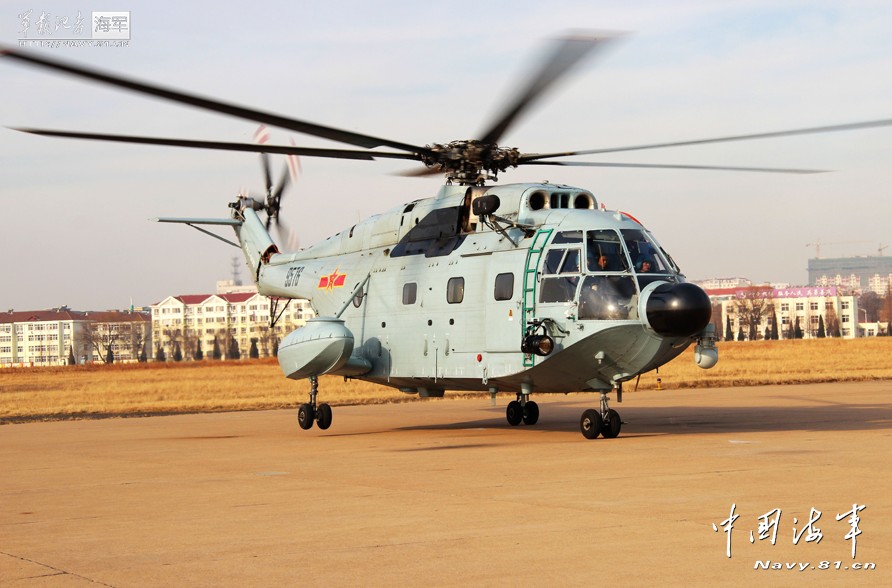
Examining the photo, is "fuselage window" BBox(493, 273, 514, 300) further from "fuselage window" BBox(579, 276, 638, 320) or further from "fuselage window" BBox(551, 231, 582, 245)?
"fuselage window" BBox(579, 276, 638, 320)

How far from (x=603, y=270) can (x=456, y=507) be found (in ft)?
24.7

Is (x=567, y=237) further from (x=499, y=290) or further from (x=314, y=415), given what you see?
(x=314, y=415)

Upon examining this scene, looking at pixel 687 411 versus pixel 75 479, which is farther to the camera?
pixel 687 411

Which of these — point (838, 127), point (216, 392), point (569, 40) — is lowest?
point (216, 392)

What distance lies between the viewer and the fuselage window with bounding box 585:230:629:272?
17438mm

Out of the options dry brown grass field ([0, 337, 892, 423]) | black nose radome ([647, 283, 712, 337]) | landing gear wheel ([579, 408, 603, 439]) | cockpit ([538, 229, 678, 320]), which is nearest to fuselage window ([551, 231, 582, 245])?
cockpit ([538, 229, 678, 320])

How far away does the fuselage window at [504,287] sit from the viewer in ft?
60.5

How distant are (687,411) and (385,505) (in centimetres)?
1615

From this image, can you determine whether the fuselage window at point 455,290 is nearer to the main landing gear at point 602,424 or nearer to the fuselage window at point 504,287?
the fuselage window at point 504,287

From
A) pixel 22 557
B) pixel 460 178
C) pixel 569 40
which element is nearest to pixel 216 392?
pixel 460 178

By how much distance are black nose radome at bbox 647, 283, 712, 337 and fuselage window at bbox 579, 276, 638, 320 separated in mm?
469

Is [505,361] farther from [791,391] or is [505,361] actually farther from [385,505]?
[791,391]

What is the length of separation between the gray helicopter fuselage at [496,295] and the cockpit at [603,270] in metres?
0.02

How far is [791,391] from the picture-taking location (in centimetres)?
3222
